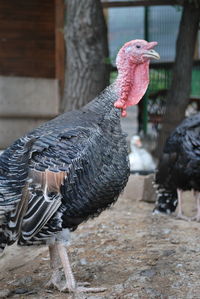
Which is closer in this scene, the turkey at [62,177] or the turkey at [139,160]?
the turkey at [62,177]

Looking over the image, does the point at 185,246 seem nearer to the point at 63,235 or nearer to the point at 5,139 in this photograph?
the point at 63,235

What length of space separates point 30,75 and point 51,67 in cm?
39

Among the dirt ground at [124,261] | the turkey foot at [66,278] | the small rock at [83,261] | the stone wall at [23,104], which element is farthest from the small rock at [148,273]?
the stone wall at [23,104]

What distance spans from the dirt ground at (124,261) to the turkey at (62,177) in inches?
11.5

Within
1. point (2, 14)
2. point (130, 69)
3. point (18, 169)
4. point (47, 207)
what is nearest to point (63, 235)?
point (47, 207)

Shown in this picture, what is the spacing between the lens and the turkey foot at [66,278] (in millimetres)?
3748

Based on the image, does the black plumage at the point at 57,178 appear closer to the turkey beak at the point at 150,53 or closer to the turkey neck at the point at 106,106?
the turkey neck at the point at 106,106

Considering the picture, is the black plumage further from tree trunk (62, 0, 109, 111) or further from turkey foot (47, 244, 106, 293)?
tree trunk (62, 0, 109, 111)

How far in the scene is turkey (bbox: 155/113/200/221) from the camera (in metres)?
6.20

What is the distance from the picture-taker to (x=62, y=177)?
3.55 meters

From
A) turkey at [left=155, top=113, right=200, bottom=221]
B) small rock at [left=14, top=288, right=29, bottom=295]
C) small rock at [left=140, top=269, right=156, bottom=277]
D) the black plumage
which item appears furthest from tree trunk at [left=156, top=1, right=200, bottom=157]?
small rock at [left=14, top=288, right=29, bottom=295]

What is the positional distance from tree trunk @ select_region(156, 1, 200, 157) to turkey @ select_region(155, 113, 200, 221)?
253cm

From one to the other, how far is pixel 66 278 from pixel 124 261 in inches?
34.6

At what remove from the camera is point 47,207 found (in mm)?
3512
